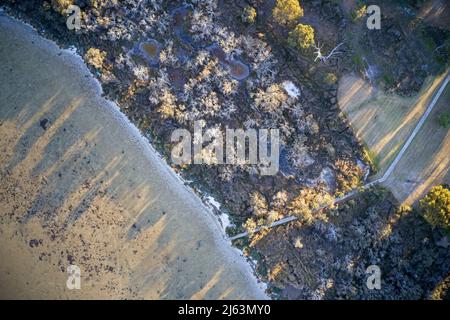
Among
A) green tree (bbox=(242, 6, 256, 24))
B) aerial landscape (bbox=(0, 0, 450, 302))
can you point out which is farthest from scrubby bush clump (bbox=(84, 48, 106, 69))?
green tree (bbox=(242, 6, 256, 24))

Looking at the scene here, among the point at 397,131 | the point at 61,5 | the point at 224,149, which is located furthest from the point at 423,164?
the point at 61,5

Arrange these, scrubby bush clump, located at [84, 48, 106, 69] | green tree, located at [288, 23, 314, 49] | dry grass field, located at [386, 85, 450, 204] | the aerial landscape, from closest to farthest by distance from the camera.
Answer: green tree, located at [288, 23, 314, 49] → the aerial landscape → scrubby bush clump, located at [84, 48, 106, 69] → dry grass field, located at [386, 85, 450, 204]

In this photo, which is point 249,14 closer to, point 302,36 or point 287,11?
point 287,11

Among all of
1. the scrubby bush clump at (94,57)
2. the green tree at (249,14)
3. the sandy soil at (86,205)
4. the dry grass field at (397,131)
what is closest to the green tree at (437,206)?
the dry grass field at (397,131)

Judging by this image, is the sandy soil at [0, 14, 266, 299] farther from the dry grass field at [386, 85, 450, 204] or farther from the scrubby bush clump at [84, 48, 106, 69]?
the dry grass field at [386, 85, 450, 204]

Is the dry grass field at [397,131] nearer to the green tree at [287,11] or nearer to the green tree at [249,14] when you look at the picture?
the green tree at [287,11]

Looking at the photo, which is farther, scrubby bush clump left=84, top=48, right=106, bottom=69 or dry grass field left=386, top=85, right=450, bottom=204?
dry grass field left=386, top=85, right=450, bottom=204
